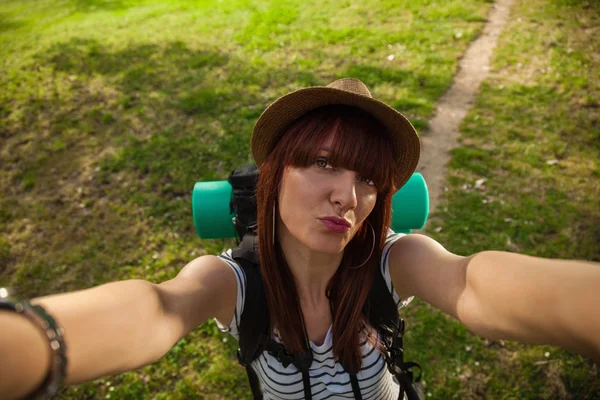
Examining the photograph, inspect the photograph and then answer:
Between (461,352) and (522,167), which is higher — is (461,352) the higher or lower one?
the lower one

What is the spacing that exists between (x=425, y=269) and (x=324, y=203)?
57cm

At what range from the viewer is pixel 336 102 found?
1835 millimetres

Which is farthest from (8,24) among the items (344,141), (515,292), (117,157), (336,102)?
(515,292)

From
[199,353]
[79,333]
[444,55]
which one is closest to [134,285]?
[79,333]

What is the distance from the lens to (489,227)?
4.65 meters

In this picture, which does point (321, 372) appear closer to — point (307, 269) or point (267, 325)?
point (267, 325)

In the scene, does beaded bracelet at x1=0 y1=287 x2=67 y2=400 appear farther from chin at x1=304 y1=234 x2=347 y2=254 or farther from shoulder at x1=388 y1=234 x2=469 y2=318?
shoulder at x1=388 y1=234 x2=469 y2=318

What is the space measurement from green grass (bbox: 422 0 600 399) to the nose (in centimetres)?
254

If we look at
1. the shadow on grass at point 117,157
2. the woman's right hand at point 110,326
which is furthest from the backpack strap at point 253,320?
the shadow on grass at point 117,157

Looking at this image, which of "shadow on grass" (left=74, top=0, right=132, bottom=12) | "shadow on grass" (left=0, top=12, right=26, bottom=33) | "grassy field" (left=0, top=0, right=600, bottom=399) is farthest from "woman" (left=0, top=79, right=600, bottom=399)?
"shadow on grass" (left=0, top=12, right=26, bottom=33)

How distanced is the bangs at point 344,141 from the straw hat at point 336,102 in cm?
5

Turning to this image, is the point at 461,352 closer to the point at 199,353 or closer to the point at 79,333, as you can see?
the point at 199,353

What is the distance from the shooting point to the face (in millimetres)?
1768

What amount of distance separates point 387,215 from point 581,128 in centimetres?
541
